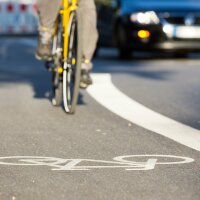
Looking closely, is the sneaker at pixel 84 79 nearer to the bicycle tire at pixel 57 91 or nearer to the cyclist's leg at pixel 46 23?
the bicycle tire at pixel 57 91

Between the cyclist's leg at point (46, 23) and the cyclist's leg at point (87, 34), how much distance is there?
0.93ft

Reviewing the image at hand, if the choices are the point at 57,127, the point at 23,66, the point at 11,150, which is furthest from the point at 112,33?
the point at 11,150

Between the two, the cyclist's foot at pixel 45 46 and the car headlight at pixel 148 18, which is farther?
the car headlight at pixel 148 18

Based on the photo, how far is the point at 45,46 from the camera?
9.88 metres

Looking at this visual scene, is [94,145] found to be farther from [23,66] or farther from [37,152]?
[23,66]

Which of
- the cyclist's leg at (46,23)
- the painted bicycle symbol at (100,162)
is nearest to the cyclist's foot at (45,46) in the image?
the cyclist's leg at (46,23)

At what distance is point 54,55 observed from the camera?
32.5ft

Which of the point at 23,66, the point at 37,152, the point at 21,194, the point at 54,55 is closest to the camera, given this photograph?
the point at 21,194

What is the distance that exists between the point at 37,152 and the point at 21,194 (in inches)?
58.7

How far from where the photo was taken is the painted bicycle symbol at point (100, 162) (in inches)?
250

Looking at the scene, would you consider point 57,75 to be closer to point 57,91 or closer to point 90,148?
point 57,91

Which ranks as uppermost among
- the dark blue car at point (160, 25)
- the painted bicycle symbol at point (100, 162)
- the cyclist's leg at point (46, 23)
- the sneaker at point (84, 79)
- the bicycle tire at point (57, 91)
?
the painted bicycle symbol at point (100, 162)

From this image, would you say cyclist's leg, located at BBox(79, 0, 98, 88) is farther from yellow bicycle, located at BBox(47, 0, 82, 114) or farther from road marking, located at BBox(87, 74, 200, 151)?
road marking, located at BBox(87, 74, 200, 151)

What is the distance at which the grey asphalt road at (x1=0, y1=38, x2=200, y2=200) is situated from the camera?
559cm
